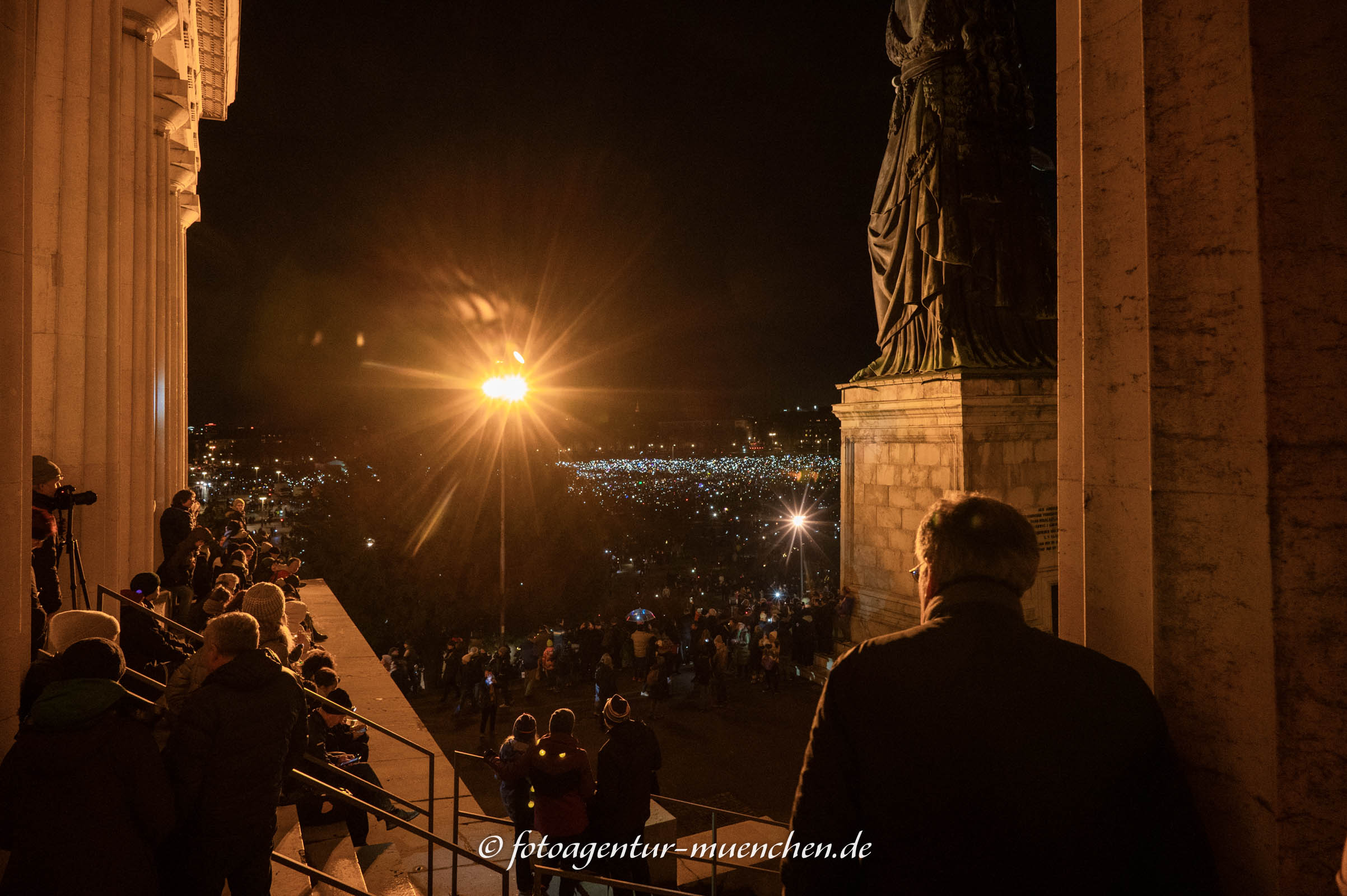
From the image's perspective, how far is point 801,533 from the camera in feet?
108

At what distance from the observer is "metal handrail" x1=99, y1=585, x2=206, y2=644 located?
14.1 ft

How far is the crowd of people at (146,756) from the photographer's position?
2.38 meters

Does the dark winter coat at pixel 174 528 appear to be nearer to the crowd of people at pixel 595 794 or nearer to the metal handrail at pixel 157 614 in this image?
the metal handrail at pixel 157 614

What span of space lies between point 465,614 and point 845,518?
1404cm

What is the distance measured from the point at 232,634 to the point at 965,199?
1001 cm

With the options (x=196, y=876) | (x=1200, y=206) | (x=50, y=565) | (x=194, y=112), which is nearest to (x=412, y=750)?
(x=50, y=565)

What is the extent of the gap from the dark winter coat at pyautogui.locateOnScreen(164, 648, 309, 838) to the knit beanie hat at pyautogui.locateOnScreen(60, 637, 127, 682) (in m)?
0.38

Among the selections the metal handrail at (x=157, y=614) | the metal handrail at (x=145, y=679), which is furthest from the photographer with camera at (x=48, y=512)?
the metal handrail at (x=145, y=679)

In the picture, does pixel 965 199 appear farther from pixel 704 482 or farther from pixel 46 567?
pixel 704 482

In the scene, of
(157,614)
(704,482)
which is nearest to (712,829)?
(157,614)

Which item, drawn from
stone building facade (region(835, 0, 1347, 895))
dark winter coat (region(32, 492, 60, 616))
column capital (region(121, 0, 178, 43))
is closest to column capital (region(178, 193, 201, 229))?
column capital (region(121, 0, 178, 43))

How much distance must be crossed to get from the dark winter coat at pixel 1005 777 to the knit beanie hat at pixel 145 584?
5.24 meters

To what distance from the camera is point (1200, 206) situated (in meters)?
2.03

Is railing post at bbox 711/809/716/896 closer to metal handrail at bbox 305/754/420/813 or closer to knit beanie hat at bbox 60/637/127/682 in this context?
metal handrail at bbox 305/754/420/813
